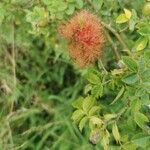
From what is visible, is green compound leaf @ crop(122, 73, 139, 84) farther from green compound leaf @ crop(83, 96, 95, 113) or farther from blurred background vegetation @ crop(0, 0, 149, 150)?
blurred background vegetation @ crop(0, 0, 149, 150)

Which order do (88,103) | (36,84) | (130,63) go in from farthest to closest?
(36,84) < (88,103) < (130,63)

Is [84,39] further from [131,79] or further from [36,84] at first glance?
[36,84]

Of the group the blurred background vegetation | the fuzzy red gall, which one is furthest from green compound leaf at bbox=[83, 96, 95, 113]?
the blurred background vegetation

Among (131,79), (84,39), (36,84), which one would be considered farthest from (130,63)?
(36,84)

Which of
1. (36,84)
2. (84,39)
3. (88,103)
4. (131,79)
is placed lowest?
(36,84)

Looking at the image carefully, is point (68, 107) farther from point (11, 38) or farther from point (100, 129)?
point (100, 129)

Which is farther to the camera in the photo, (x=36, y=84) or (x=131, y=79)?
(x=36, y=84)
